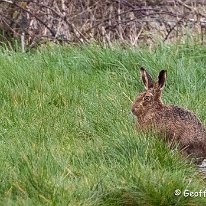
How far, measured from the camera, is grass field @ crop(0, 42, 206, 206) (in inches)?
166

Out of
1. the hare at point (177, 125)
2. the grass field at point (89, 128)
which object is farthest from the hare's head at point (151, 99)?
the grass field at point (89, 128)

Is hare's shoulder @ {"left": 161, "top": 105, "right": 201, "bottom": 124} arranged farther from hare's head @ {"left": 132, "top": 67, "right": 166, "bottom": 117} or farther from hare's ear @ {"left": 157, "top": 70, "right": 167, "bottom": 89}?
hare's ear @ {"left": 157, "top": 70, "right": 167, "bottom": 89}

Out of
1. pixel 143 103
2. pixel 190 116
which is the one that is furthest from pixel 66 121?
pixel 190 116

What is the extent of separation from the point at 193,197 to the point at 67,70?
3166 mm

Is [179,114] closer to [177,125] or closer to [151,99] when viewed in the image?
[177,125]

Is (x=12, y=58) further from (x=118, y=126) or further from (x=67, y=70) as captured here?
(x=118, y=126)

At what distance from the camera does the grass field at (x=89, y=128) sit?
4.21 meters

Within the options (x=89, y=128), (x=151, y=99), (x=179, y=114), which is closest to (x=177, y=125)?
(x=179, y=114)

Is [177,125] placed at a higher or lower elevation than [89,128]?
higher

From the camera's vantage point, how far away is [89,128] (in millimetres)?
5590

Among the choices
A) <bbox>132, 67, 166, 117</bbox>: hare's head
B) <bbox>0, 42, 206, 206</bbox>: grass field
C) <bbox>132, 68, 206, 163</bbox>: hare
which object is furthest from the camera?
<bbox>132, 67, 166, 117</bbox>: hare's head

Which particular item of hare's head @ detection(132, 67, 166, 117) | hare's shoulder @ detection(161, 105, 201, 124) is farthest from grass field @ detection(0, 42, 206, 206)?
hare's shoulder @ detection(161, 105, 201, 124)

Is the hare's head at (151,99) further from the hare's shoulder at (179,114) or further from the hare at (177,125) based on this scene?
the hare's shoulder at (179,114)

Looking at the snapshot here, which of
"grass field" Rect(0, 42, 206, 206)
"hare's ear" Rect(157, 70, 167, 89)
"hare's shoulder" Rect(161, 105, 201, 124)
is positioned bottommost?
"grass field" Rect(0, 42, 206, 206)
